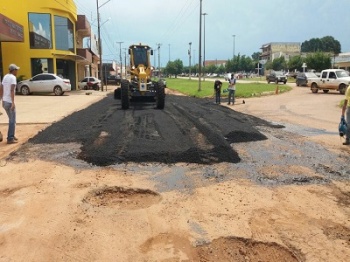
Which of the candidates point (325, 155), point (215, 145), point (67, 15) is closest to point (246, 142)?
point (215, 145)

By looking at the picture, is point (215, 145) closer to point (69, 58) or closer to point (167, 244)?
point (167, 244)

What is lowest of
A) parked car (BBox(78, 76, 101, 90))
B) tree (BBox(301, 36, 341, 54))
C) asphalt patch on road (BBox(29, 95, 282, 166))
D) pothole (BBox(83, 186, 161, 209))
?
pothole (BBox(83, 186, 161, 209))

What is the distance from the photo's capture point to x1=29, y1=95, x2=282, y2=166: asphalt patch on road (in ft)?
24.5

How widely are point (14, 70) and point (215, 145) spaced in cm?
515

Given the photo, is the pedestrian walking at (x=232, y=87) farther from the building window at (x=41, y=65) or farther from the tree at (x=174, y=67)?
the tree at (x=174, y=67)

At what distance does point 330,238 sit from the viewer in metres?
4.14

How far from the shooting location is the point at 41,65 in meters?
32.9

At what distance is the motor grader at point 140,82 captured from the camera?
53.9 ft

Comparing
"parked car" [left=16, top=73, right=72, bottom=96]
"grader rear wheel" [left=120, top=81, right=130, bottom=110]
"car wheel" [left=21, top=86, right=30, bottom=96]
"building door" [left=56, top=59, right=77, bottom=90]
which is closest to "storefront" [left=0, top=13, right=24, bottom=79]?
"parked car" [left=16, top=73, right=72, bottom=96]

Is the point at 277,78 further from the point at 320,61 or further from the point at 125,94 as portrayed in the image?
the point at 125,94

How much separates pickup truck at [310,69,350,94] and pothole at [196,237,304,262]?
1076 inches

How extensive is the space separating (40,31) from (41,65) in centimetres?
302

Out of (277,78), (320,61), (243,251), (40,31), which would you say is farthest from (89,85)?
(243,251)

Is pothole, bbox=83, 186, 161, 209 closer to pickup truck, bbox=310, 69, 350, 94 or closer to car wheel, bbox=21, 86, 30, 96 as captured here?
car wheel, bbox=21, 86, 30, 96
